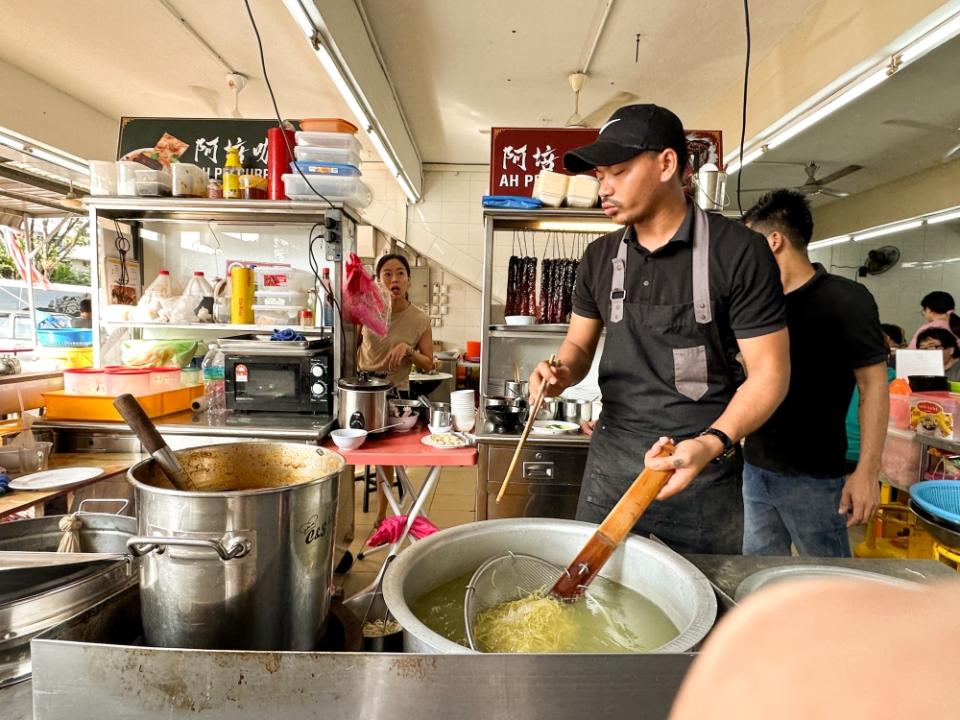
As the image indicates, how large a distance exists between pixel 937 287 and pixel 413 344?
715cm

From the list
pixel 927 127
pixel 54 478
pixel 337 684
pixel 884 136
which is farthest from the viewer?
pixel 884 136

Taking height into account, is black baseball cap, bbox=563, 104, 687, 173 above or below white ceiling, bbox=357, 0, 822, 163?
below

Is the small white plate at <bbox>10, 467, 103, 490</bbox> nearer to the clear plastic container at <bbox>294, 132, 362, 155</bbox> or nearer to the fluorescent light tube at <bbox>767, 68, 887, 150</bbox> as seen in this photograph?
the clear plastic container at <bbox>294, 132, 362, 155</bbox>

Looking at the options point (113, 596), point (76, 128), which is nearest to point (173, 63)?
point (76, 128)

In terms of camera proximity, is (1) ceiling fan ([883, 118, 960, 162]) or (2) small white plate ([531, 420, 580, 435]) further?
(1) ceiling fan ([883, 118, 960, 162])

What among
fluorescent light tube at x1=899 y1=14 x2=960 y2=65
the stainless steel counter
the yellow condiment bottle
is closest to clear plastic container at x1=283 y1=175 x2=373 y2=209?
the yellow condiment bottle

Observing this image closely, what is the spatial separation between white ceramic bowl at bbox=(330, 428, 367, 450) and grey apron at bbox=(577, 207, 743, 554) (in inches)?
54.0

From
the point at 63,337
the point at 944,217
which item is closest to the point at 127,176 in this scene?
the point at 63,337

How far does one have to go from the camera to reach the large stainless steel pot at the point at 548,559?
2.37 feet

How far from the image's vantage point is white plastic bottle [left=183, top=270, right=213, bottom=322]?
10.3 ft

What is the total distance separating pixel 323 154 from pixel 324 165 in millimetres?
70

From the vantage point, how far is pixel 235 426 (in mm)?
2705

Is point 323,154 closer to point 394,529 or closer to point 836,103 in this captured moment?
point 394,529

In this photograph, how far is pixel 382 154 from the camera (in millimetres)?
5129
